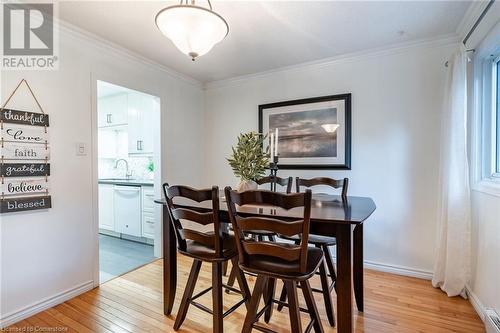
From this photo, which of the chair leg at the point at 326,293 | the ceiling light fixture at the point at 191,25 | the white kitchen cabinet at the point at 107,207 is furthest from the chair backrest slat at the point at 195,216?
the white kitchen cabinet at the point at 107,207

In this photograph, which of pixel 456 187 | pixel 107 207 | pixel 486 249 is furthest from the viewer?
pixel 107 207

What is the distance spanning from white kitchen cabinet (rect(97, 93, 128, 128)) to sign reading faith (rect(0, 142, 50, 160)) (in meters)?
2.35

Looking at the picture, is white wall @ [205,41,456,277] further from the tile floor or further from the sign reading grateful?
the sign reading grateful

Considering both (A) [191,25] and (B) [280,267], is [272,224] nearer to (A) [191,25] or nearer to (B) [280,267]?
(B) [280,267]

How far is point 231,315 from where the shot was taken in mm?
1997

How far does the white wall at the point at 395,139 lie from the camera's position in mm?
2568

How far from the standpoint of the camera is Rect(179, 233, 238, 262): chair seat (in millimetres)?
1614

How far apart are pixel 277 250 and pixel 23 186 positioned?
6.32 ft

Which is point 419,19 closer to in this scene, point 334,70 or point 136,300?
point 334,70

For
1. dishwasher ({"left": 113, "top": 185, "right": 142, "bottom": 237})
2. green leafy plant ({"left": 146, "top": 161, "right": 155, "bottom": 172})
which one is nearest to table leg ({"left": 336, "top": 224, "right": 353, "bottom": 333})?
dishwasher ({"left": 113, "top": 185, "right": 142, "bottom": 237})

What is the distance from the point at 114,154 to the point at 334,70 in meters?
3.98

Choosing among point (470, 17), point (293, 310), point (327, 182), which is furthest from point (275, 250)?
point (470, 17)

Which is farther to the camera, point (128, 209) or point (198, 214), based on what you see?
point (128, 209)

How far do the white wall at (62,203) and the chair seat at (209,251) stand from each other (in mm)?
1211
